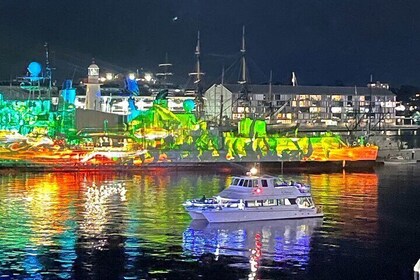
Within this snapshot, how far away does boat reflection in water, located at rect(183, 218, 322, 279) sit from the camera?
26547 mm

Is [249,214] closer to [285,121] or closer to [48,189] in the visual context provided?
[48,189]

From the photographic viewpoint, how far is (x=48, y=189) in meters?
47.9

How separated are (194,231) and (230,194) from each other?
304 centimetres

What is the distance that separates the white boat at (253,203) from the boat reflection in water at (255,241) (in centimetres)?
31

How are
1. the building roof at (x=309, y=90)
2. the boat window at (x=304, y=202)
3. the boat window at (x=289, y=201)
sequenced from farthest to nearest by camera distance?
the building roof at (x=309, y=90) < the boat window at (x=304, y=202) < the boat window at (x=289, y=201)

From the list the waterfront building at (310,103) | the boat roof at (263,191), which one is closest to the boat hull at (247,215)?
the boat roof at (263,191)

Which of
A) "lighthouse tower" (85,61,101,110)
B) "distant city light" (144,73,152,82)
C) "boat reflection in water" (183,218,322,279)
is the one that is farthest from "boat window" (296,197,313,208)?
"distant city light" (144,73,152,82)

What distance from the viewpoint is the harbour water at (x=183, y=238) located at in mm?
24859

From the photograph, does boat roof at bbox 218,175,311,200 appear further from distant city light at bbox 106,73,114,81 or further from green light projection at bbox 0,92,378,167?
distant city light at bbox 106,73,114,81

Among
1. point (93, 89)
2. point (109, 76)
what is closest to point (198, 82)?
point (93, 89)

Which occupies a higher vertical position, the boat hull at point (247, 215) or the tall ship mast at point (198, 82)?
the tall ship mast at point (198, 82)

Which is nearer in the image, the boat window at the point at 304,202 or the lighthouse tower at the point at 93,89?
the boat window at the point at 304,202

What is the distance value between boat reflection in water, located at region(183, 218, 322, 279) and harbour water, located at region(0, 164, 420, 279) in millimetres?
39

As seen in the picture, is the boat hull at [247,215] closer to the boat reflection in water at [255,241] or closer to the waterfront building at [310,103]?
the boat reflection in water at [255,241]
